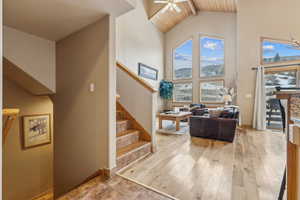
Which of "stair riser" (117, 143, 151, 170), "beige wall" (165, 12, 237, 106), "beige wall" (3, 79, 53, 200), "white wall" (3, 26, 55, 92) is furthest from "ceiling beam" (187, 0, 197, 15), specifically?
"beige wall" (3, 79, 53, 200)

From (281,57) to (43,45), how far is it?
20.4 ft

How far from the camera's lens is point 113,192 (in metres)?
1.74

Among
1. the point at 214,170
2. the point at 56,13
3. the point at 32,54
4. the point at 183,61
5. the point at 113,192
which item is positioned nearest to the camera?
the point at 113,192

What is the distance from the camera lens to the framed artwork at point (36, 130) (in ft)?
11.3

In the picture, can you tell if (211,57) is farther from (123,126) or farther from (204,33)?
(123,126)

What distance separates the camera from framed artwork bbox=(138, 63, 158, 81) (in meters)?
6.32

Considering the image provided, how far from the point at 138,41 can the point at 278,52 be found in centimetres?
475

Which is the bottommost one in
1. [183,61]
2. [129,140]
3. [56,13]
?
[129,140]

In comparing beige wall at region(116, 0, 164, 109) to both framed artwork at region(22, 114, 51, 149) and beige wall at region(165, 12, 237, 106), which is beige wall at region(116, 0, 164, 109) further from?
framed artwork at region(22, 114, 51, 149)

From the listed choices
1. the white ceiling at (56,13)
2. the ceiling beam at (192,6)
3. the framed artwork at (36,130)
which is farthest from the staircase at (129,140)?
the ceiling beam at (192,6)

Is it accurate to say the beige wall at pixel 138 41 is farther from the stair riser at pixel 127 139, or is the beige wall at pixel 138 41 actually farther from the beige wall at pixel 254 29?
the beige wall at pixel 254 29

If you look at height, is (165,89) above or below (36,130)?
above

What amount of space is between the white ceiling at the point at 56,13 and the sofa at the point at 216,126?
2992mm

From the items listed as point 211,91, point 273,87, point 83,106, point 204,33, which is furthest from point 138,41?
point 273,87
